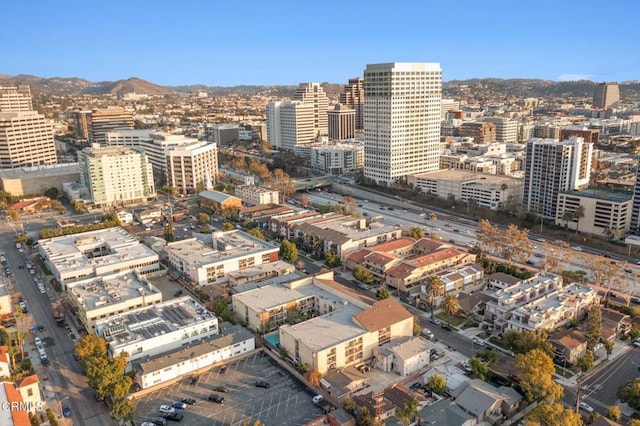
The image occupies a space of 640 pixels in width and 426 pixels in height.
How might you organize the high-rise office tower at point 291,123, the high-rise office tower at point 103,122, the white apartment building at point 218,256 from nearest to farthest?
the white apartment building at point 218,256
the high-rise office tower at point 103,122
the high-rise office tower at point 291,123

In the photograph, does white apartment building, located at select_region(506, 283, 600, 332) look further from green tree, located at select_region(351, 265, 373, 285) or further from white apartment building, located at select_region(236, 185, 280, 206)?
white apartment building, located at select_region(236, 185, 280, 206)

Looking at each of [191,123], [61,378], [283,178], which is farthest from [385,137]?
[191,123]

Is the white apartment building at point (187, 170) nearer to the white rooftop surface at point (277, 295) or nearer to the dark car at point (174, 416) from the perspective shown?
the white rooftop surface at point (277, 295)

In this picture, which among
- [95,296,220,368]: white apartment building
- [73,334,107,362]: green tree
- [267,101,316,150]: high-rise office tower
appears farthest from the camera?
[267,101,316,150]: high-rise office tower

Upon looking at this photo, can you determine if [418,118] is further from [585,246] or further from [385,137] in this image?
[585,246]

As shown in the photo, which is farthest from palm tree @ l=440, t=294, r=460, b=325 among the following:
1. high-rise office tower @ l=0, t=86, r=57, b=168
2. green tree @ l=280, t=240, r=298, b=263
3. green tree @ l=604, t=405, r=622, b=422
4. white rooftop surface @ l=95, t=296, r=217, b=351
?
high-rise office tower @ l=0, t=86, r=57, b=168

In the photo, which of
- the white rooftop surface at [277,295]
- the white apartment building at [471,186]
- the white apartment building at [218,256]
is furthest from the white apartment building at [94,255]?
the white apartment building at [471,186]
